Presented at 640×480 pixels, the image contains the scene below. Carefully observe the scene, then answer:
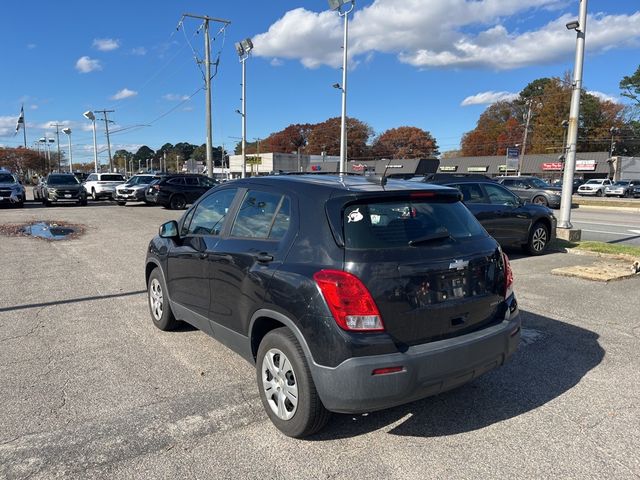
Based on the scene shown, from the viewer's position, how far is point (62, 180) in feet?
84.6

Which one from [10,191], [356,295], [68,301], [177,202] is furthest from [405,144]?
[356,295]

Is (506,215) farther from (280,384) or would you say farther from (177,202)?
(177,202)

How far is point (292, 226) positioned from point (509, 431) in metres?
2.05

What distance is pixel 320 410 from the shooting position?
3.06m

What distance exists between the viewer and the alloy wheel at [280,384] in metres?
3.19

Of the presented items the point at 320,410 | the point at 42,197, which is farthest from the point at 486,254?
the point at 42,197

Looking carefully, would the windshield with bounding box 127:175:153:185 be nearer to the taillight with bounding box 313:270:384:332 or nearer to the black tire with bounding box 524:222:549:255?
the black tire with bounding box 524:222:549:255

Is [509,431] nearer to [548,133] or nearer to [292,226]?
[292,226]

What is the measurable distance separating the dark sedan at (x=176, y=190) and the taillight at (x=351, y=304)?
21.9 metres

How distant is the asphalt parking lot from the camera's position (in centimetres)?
293

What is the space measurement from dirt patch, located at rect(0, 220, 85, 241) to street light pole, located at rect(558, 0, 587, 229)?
12.9 meters

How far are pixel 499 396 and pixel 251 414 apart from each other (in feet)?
6.36

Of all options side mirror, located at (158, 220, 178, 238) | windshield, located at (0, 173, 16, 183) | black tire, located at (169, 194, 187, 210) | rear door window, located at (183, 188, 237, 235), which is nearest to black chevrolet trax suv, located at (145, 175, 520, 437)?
rear door window, located at (183, 188, 237, 235)

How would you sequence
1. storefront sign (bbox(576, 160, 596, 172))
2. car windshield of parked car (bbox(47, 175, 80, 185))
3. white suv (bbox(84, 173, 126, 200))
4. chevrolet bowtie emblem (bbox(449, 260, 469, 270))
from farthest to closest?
1. storefront sign (bbox(576, 160, 596, 172))
2. white suv (bbox(84, 173, 126, 200))
3. car windshield of parked car (bbox(47, 175, 80, 185))
4. chevrolet bowtie emblem (bbox(449, 260, 469, 270))
